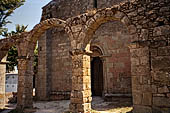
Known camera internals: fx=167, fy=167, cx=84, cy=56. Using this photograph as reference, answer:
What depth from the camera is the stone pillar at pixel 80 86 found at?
213 inches

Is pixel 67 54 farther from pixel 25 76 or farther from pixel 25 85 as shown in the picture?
pixel 25 85

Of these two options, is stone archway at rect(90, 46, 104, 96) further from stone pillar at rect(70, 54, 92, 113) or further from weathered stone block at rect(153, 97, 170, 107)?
weathered stone block at rect(153, 97, 170, 107)

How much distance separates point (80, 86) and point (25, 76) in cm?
281

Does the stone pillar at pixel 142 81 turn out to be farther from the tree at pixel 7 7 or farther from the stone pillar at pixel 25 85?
the tree at pixel 7 7

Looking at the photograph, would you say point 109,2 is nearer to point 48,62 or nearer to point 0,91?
point 48,62

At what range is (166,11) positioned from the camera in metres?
4.41

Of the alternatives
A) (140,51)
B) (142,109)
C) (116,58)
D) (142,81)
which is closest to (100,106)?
(116,58)

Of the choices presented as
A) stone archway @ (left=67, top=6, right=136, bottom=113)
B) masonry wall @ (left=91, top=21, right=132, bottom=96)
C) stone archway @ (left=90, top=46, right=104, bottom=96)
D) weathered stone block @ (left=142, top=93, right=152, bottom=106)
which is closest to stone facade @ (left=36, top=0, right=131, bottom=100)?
masonry wall @ (left=91, top=21, right=132, bottom=96)

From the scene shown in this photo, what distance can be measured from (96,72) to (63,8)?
4579mm

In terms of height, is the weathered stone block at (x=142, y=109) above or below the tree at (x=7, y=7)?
below

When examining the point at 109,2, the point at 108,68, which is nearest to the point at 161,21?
the point at 108,68

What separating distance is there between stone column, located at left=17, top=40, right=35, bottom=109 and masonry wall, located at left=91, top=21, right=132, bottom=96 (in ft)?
11.9

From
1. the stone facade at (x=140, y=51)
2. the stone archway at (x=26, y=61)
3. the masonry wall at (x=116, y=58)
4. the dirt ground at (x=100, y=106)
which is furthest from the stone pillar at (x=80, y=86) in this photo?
the masonry wall at (x=116, y=58)

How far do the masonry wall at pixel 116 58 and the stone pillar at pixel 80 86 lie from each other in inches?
116
